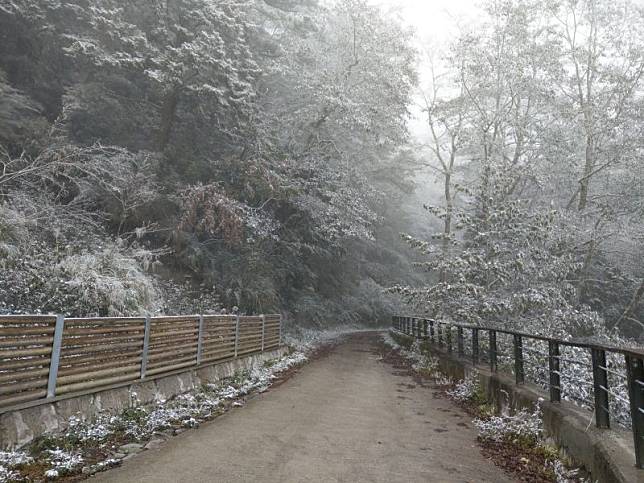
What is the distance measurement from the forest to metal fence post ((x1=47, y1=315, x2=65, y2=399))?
415 cm

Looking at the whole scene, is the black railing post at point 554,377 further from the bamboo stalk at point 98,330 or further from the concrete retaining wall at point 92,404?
the bamboo stalk at point 98,330

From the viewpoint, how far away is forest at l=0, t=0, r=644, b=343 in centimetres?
1312

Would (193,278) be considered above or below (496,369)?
above

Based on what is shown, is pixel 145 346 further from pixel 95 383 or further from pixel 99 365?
pixel 95 383

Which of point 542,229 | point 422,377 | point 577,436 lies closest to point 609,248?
point 542,229

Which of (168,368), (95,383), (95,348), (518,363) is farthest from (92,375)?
(518,363)

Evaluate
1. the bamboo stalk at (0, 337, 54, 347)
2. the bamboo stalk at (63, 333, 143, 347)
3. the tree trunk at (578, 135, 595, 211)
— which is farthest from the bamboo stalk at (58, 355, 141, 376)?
the tree trunk at (578, 135, 595, 211)

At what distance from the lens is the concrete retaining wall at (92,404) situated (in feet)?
15.6

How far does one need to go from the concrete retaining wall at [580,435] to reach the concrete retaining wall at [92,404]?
5476mm

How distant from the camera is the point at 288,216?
68.4 feet

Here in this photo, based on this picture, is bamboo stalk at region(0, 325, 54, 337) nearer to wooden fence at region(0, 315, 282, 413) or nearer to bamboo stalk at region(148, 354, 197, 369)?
wooden fence at region(0, 315, 282, 413)

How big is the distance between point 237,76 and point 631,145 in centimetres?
1594

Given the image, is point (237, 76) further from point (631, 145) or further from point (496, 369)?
point (631, 145)

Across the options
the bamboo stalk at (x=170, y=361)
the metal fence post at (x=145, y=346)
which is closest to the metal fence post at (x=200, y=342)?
the bamboo stalk at (x=170, y=361)
